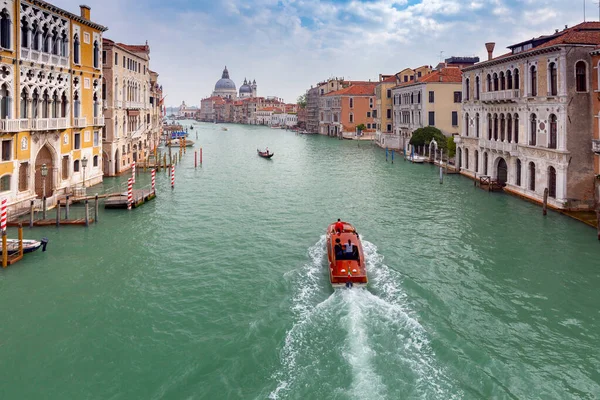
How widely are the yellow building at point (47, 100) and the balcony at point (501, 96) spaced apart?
22.8m

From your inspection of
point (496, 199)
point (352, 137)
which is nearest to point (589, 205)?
point (496, 199)

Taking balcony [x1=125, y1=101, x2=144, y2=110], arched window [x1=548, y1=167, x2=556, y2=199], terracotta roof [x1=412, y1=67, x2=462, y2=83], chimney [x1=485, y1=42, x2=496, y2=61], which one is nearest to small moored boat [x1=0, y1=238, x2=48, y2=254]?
arched window [x1=548, y1=167, x2=556, y2=199]

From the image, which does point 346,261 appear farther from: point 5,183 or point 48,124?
point 48,124

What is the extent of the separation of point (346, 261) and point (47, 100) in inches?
695

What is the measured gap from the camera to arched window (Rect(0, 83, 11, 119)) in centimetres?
2041

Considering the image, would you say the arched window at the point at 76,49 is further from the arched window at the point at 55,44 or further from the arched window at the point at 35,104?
the arched window at the point at 35,104

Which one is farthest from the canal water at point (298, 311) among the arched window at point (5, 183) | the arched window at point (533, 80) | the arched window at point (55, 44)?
the arched window at point (55, 44)

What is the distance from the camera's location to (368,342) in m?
10.4

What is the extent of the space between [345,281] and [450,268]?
426cm

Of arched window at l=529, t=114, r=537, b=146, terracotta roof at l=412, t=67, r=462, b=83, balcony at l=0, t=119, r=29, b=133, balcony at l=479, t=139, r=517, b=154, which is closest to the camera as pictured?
balcony at l=0, t=119, r=29, b=133

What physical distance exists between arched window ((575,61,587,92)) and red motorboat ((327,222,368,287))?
13.4 meters

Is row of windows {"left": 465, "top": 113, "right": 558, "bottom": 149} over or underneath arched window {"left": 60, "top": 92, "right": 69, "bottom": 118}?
underneath

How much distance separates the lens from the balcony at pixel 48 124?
22344mm

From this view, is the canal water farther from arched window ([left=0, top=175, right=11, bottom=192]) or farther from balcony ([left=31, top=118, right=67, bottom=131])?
balcony ([left=31, top=118, right=67, bottom=131])
